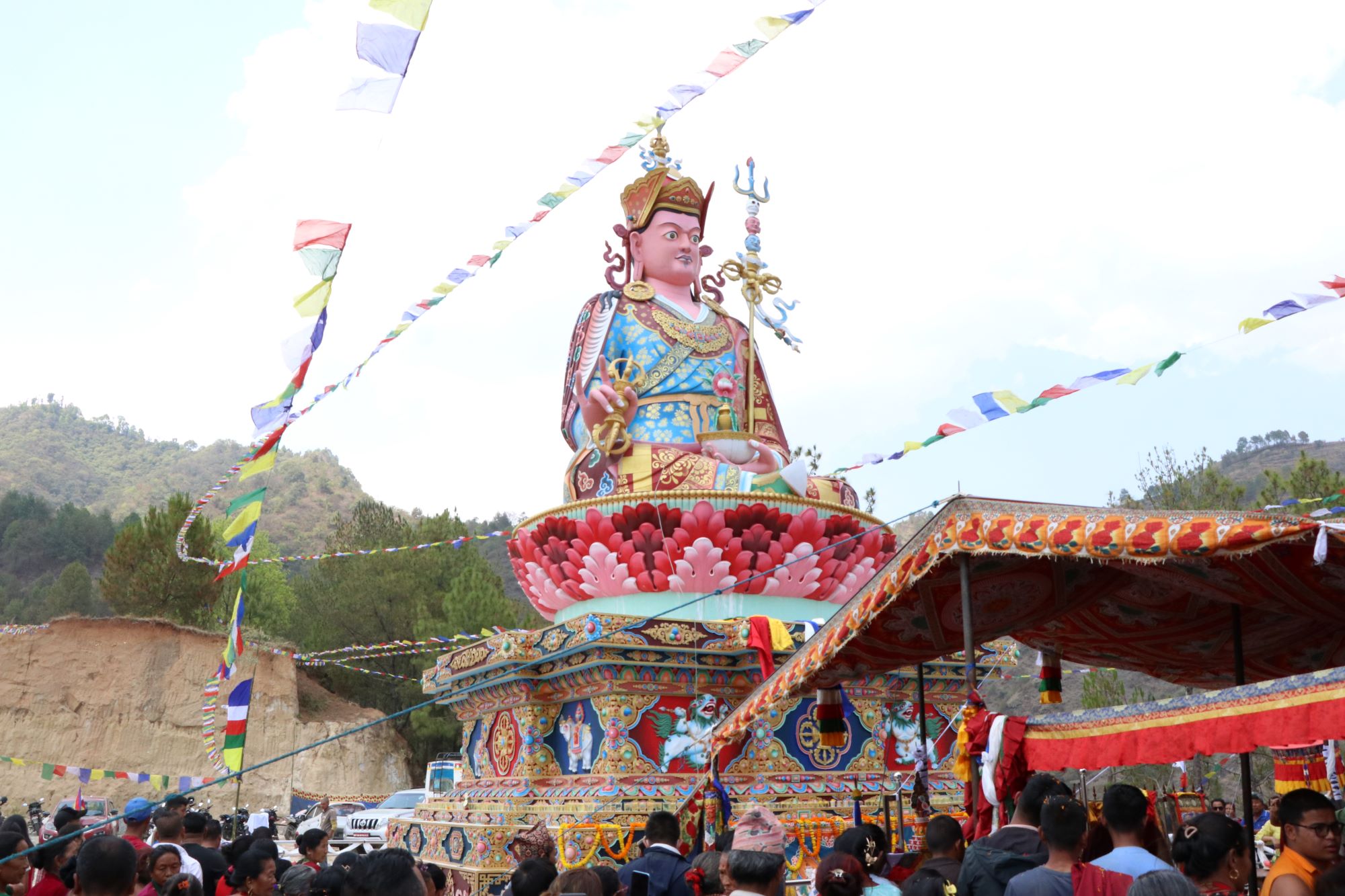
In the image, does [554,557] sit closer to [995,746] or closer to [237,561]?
[237,561]

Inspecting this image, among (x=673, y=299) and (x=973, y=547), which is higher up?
(x=673, y=299)

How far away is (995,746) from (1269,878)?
1821 millimetres

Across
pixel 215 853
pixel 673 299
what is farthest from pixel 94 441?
pixel 215 853

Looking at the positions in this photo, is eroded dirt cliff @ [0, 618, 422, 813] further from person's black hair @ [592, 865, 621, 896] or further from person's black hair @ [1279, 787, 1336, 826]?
person's black hair @ [1279, 787, 1336, 826]

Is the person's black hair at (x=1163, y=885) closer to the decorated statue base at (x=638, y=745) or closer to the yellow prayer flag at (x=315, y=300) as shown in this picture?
the yellow prayer flag at (x=315, y=300)

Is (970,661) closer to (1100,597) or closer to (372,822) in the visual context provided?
(1100,597)

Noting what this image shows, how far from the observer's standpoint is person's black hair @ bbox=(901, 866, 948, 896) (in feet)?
14.4

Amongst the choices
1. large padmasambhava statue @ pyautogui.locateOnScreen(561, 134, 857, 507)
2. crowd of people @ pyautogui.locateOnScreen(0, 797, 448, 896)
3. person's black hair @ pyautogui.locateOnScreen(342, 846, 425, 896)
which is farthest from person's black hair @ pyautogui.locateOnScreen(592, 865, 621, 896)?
large padmasambhava statue @ pyautogui.locateOnScreen(561, 134, 857, 507)

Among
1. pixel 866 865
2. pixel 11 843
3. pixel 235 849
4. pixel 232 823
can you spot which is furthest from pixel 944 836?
pixel 232 823

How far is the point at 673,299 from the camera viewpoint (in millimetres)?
14758

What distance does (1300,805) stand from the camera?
159 inches

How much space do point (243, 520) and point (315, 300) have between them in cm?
232

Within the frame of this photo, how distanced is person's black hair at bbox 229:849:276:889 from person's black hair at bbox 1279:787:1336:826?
3983mm

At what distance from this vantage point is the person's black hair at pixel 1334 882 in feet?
10.8
